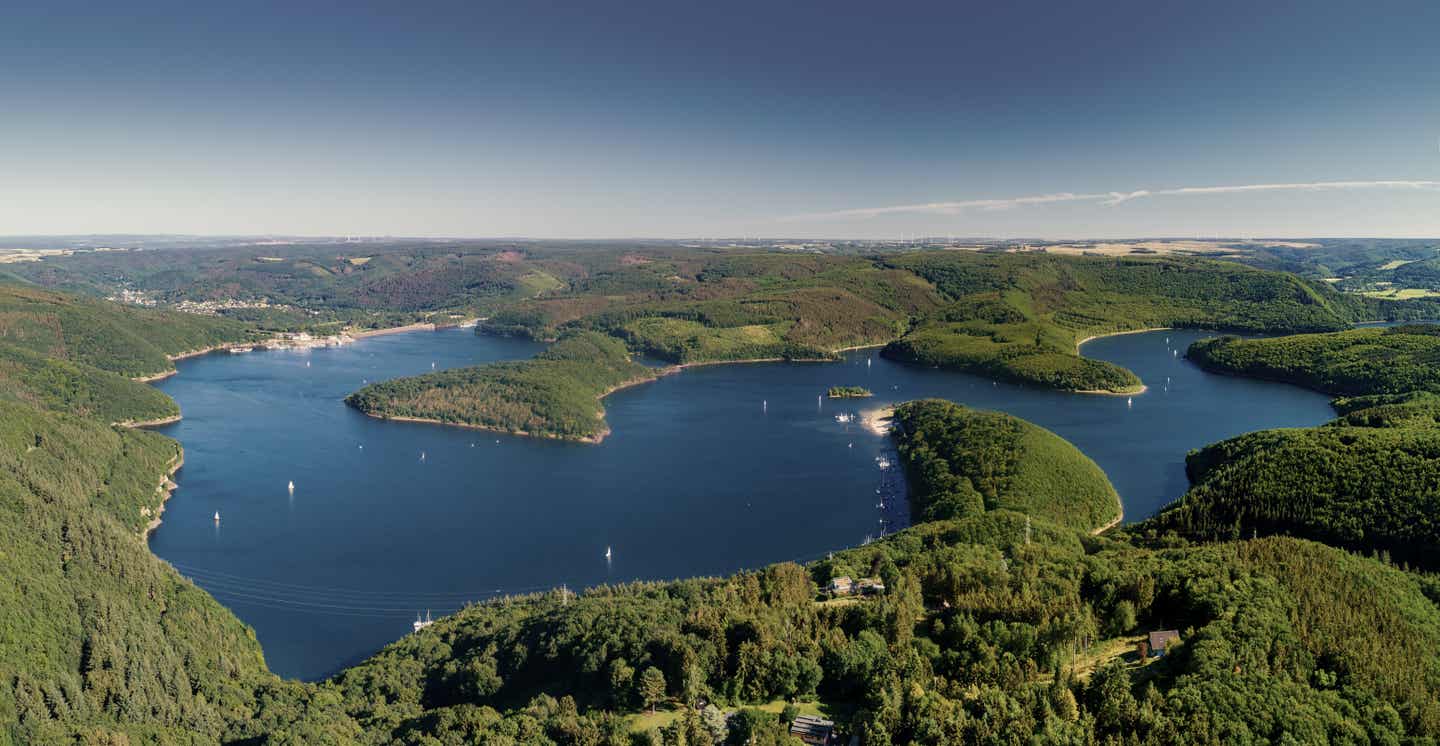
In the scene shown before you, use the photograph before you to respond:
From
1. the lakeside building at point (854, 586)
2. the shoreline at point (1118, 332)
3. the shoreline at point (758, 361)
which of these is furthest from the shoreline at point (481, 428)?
the shoreline at point (1118, 332)

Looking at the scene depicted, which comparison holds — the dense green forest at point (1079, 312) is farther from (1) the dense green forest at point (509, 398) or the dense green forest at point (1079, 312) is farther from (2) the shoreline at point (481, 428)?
(2) the shoreline at point (481, 428)

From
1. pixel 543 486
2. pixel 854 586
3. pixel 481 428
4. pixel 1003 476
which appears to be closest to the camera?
pixel 854 586

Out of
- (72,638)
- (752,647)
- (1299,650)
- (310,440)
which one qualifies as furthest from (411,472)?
(1299,650)

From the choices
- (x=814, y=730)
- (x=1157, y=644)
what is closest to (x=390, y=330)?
(x=814, y=730)

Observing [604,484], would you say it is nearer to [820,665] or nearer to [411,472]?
[411,472]

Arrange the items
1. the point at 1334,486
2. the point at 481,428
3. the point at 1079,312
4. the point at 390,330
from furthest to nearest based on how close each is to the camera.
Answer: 1. the point at 390,330
2. the point at 1079,312
3. the point at 481,428
4. the point at 1334,486

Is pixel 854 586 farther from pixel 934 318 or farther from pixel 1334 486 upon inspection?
pixel 934 318

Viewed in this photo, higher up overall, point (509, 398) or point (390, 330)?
point (390, 330)
